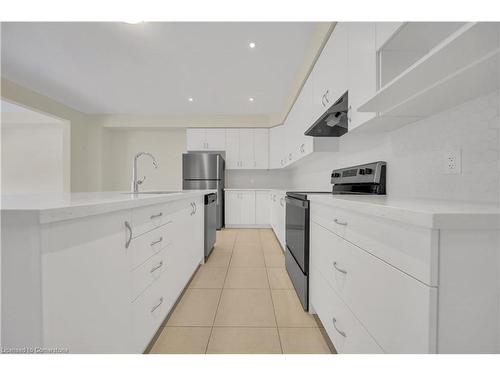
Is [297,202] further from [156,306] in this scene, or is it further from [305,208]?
[156,306]

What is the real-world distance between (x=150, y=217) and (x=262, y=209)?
3.69 metres

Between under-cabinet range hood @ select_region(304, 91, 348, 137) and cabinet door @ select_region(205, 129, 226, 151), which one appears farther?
cabinet door @ select_region(205, 129, 226, 151)

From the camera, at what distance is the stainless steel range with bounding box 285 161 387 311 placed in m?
1.59

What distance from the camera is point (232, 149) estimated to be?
16.5ft

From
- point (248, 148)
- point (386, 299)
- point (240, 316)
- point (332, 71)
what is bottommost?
point (240, 316)

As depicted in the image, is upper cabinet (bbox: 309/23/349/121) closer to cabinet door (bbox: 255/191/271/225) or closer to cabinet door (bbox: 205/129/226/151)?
cabinet door (bbox: 255/191/271/225)

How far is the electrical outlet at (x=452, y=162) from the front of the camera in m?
1.05

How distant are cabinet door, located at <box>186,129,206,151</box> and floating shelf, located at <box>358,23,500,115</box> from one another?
4.32 meters

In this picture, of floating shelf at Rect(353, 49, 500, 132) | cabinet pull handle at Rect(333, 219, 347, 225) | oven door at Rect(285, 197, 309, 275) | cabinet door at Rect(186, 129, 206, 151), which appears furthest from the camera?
cabinet door at Rect(186, 129, 206, 151)

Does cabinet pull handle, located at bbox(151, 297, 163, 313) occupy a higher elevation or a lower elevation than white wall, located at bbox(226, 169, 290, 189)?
lower

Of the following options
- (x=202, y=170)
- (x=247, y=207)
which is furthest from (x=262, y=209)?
(x=202, y=170)

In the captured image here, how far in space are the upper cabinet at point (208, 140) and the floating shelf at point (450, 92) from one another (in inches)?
155

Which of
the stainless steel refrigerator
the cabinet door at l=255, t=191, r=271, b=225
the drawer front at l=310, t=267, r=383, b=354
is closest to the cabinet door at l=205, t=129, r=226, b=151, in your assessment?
the stainless steel refrigerator

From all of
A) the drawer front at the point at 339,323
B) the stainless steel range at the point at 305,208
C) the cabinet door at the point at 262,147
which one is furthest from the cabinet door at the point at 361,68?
the cabinet door at the point at 262,147
